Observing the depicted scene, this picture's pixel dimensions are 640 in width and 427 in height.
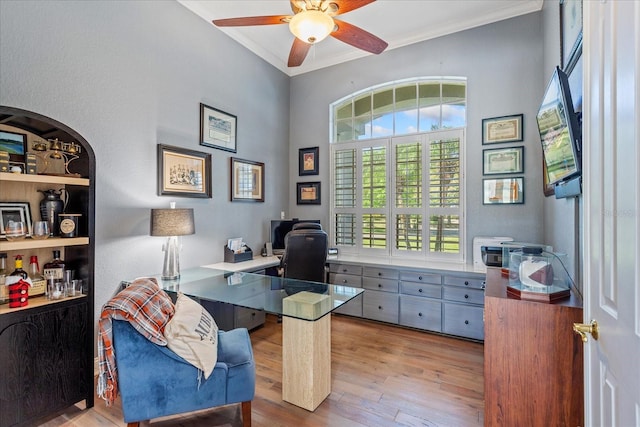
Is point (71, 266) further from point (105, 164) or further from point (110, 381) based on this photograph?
point (110, 381)

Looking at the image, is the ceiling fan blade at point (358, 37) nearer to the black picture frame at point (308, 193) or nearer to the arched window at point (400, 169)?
the arched window at point (400, 169)

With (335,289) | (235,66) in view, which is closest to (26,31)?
(235,66)

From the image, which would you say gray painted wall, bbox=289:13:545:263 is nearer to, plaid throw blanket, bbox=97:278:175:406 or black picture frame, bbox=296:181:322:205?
black picture frame, bbox=296:181:322:205

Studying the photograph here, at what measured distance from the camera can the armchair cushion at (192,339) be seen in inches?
62.8

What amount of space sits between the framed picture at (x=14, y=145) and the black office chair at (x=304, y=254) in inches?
81.4

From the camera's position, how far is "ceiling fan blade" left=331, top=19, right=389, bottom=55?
226cm

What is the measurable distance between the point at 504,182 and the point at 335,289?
7.81ft

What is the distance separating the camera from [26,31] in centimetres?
210

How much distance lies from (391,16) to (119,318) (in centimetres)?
383

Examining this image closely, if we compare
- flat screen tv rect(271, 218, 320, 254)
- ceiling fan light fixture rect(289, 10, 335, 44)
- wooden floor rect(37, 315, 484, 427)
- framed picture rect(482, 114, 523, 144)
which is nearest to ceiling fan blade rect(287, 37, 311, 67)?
ceiling fan light fixture rect(289, 10, 335, 44)

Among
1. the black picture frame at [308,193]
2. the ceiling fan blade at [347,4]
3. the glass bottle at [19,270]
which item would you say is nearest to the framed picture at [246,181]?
the black picture frame at [308,193]

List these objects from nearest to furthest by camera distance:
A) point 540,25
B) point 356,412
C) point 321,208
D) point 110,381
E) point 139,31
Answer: point 110,381, point 356,412, point 139,31, point 540,25, point 321,208

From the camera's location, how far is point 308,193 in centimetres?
462

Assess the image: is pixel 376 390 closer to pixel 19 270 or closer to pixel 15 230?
pixel 19 270
